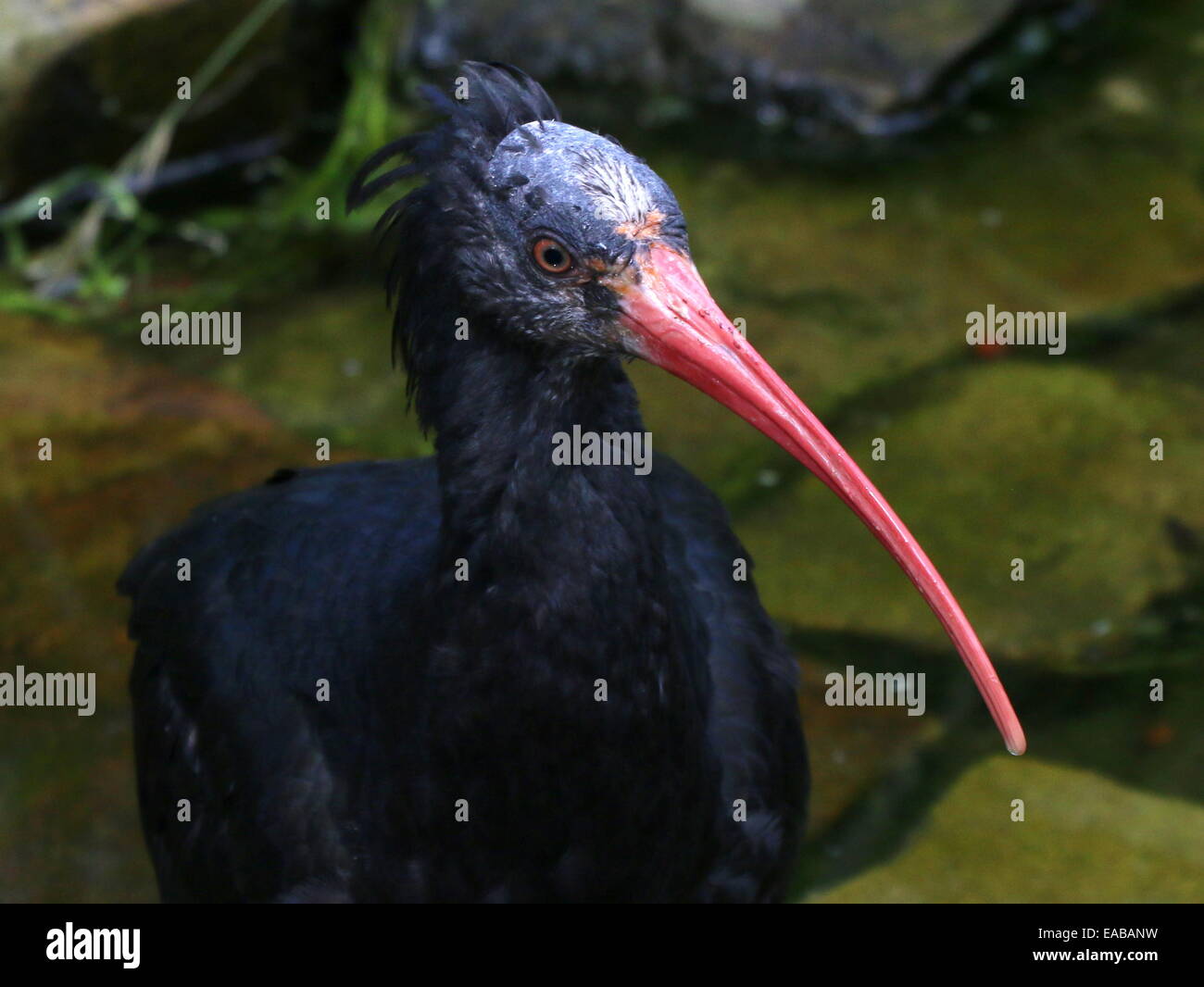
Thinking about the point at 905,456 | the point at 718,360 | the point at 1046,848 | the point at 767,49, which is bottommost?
the point at 1046,848

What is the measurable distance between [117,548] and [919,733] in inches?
94.2

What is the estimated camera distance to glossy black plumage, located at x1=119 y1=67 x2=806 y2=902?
2707mm

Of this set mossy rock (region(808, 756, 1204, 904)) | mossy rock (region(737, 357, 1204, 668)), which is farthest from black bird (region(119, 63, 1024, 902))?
mossy rock (region(737, 357, 1204, 668))

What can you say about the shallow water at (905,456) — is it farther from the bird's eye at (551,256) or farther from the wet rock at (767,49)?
the bird's eye at (551,256)

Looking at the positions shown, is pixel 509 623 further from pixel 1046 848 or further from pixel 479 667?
pixel 1046 848

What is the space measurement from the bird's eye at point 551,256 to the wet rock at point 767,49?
4.28 meters

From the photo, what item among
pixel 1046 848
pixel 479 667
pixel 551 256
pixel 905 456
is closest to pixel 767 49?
pixel 905 456

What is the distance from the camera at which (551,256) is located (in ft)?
8.45

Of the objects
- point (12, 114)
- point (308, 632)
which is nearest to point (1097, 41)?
point (12, 114)

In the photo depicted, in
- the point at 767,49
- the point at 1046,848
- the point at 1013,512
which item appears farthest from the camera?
the point at 767,49

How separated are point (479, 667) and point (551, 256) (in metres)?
0.73

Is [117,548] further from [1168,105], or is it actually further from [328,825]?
[1168,105]
